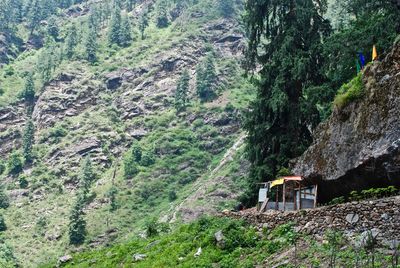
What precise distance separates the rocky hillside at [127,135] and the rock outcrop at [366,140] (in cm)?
4414

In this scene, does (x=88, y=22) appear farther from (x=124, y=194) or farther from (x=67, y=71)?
(x=124, y=194)

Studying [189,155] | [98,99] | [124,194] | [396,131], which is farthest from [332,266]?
[98,99]

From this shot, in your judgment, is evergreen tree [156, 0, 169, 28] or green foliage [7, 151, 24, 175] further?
evergreen tree [156, 0, 169, 28]

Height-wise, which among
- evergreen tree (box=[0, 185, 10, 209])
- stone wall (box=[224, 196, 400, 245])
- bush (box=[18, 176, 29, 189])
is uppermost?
stone wall (box=[224, 196, 400, 245])

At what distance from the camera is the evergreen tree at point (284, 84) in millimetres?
23234

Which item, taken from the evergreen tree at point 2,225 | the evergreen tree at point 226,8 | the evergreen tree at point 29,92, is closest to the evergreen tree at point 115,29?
the evergreen tree at point 226,8

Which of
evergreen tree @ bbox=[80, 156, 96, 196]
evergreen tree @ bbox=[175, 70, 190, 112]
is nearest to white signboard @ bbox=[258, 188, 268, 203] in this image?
evergreen tree @ bbox=[80, 156, 96, 196]

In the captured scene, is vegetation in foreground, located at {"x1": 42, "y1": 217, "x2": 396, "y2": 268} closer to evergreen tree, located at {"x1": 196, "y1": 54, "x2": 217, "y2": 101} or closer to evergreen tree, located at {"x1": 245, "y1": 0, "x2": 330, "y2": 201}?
evergreen tree, located at {"x1": 245, "y1": 0, "x2": 330, "y2": 201}

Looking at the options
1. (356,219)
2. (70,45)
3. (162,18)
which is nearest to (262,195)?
(356,219)

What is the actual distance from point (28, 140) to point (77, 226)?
36.9 m

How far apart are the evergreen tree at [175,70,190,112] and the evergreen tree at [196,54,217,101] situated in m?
3.19

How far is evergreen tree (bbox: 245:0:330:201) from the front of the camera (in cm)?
2323

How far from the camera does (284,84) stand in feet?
78.9

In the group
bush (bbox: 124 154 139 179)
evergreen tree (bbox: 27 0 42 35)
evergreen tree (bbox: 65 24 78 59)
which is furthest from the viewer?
evergreen tree (bbox: 27 0 42 35)
